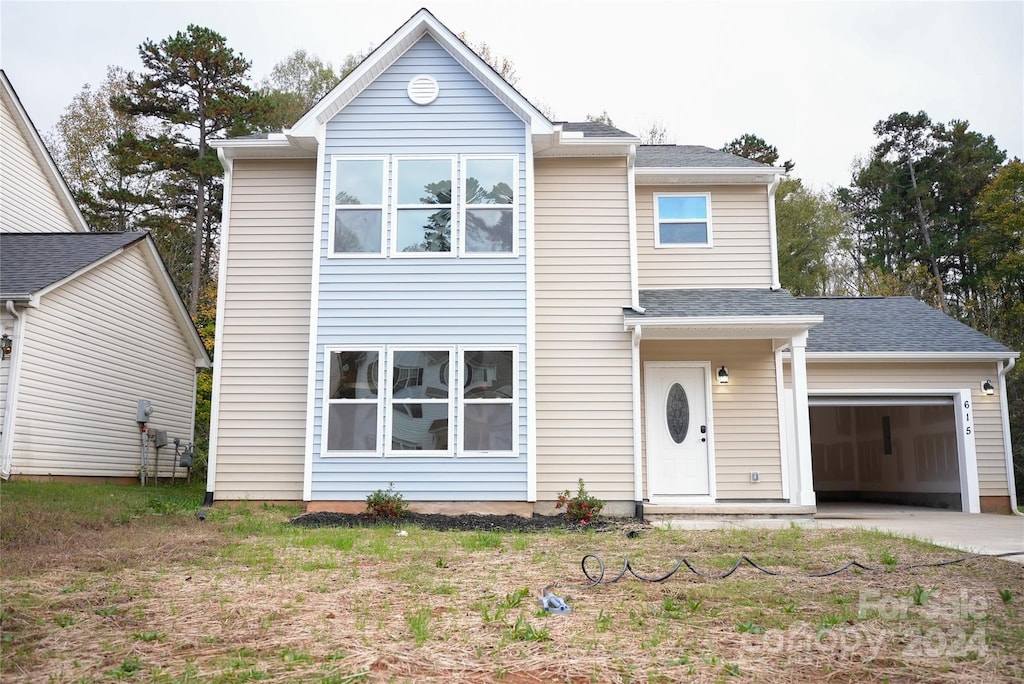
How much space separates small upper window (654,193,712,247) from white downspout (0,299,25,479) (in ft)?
31.5

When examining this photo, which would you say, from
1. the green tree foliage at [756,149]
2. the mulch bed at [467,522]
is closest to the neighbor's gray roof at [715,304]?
the mulch bed at [467,522]

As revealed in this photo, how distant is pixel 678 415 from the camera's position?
38.9 feet

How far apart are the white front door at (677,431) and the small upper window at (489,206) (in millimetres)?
3020

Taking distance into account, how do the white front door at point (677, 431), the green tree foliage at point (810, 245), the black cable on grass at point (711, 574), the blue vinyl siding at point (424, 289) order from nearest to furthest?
1. the black cable on grass at point (711, 574)
2. the blue vinyl siding at point (424, 289)
3. the white front door at point (677, 431)
4. the green tree foliage at point (810, 245)

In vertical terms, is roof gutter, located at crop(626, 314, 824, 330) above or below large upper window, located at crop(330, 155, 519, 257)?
below

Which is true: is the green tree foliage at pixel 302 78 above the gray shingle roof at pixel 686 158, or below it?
above

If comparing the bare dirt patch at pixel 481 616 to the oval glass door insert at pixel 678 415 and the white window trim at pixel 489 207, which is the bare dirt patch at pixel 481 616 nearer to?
the oval glass door insert at pixel 678 415

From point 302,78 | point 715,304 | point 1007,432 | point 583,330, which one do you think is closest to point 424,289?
point 583,330

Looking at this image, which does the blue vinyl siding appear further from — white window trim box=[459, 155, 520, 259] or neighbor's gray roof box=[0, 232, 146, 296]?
neighbor's gray roof box=[0, 232, 146, 296]

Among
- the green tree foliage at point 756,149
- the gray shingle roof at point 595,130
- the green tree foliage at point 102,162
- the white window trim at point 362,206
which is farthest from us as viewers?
the green tree foliage at point 756,149

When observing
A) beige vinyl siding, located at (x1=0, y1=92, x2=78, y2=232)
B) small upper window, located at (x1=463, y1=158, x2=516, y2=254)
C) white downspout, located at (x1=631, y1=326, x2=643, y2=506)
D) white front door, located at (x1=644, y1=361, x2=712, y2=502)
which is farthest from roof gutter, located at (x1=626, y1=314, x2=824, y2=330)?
beige vinyl siding, located at (x1=0, y1=92, x2=78, y2=232)

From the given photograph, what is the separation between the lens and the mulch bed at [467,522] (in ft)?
30.2

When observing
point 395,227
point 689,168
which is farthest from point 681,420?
point 395,227

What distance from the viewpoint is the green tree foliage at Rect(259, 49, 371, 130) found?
28016 mm
